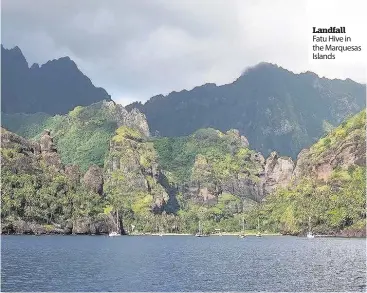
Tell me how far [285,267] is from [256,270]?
5.75 metres

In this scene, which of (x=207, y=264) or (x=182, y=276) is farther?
(x=207, y=264)

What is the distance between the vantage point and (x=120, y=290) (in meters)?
56.8

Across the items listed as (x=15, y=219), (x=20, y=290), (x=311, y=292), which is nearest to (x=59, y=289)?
(x=20, y=290)

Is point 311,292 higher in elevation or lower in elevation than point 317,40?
lower

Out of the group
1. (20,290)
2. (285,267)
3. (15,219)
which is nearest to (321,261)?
(285,267)

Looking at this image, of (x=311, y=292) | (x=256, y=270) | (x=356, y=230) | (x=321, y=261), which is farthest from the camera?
(x=356, y=230)

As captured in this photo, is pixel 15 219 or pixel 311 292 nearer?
pixel 311 292

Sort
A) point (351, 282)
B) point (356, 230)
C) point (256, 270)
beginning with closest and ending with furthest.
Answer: point (351, 282) → point (256, 270) → point (356, 230)

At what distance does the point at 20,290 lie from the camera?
184 ft

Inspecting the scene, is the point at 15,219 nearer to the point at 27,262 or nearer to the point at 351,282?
the point at 27,262

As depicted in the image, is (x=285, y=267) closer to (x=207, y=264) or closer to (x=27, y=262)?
(x=207, y=264)

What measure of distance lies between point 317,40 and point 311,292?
26561mm

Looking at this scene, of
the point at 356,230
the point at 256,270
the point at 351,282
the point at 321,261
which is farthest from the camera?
the point at 356,230

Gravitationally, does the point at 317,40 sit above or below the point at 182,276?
above
